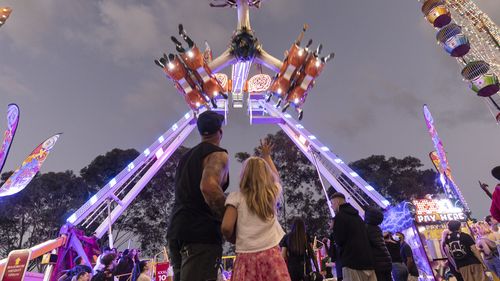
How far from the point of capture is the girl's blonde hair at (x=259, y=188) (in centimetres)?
254

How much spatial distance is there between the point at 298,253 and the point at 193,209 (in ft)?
8.39

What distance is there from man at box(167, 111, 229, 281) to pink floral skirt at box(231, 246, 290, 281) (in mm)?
184

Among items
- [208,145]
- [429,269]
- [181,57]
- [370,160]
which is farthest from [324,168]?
[370,160]

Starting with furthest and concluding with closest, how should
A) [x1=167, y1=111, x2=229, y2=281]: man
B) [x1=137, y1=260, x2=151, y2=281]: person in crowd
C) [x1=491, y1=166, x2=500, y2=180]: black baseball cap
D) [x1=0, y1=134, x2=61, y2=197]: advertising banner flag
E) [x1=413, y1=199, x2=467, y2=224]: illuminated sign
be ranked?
[x1=413, y1=199, x2=467, y2=224]: illuminated sign, [x1=0, y1=134, x2=61, y2=197]: advertising banner flag, [x1=137, y1=260, x2=151, y2=281]: person in crowd, [x1=491, y1=166, x2=500, y2=180]: black baseball cap, [x1=167, y1=111, x2=229, y2=281]: man

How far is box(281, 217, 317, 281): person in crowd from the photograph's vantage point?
14.7 feet

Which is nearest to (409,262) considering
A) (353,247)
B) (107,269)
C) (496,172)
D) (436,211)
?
(496,172)

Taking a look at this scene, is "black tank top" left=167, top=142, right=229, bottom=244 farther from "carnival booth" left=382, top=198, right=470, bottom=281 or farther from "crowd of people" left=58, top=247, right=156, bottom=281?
"carnival booth" left=382, top=198, right=470, bottom=281

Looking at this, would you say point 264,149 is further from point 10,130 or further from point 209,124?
point 10,130

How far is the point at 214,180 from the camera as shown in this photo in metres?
2.39

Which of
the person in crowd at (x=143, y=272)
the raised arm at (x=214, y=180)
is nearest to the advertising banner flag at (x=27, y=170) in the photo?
the person in crowd at (x=143, y=272)

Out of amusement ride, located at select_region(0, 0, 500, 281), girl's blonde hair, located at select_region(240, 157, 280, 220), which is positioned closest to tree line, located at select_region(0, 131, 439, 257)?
amusement ride, located at select_region(0, 0, 500, 281)

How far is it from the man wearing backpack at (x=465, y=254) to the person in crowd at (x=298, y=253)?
3.50 m

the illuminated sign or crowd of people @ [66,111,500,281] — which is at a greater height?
the illuminated sign

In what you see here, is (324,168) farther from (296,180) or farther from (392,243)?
(296,180)
